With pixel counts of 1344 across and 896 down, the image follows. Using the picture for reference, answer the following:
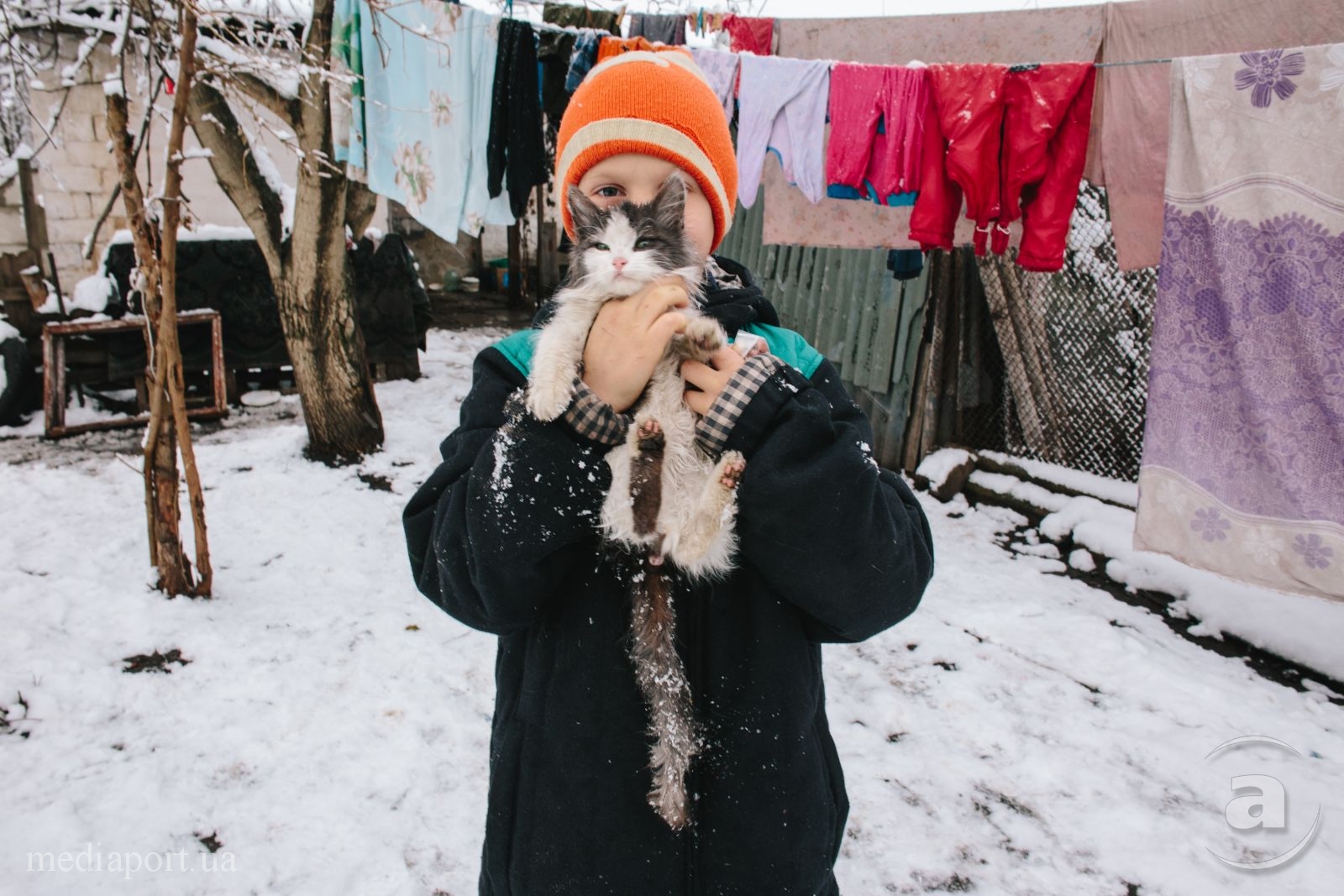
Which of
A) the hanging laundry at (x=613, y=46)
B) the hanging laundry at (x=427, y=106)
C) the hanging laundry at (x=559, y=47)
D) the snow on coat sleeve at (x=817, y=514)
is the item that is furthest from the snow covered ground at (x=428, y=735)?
the hanging laundry at (x=613, y=46)

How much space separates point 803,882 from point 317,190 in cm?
626

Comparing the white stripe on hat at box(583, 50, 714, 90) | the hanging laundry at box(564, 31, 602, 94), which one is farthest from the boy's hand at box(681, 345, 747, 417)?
the hanging laundry at box(564, 31, 602, 94)

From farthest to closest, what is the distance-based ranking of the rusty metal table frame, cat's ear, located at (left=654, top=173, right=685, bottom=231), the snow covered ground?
the rusty metal table frame → the snow covered ground → cat's ear, located at (left=654, top=173, right=685, bottom=231)

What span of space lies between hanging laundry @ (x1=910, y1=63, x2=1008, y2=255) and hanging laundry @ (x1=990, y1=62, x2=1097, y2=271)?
0.08 m

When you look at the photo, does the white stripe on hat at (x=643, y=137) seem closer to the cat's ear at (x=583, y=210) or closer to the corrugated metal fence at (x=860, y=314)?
the cat's ear at (x=583, y=210)

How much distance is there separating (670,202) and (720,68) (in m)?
3.88

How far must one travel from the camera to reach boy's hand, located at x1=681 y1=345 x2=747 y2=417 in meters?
1.16

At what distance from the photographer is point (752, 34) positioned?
5.49 metres

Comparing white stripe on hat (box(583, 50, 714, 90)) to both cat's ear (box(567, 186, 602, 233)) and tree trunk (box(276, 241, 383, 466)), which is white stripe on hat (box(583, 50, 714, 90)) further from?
tree trunk (box(276, 241, 383, 466))

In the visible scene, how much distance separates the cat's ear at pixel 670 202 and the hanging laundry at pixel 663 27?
455 cm

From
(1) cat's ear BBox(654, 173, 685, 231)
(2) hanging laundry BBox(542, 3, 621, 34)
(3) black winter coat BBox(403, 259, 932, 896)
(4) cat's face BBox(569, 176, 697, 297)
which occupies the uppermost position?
(2) hanging laundry BBox(542, 3, 621, 34)

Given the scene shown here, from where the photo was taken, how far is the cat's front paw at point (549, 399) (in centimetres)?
112

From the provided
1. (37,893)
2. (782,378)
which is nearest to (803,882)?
(782,378)

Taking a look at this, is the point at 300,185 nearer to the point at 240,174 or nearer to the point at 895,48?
the point at 240,174
